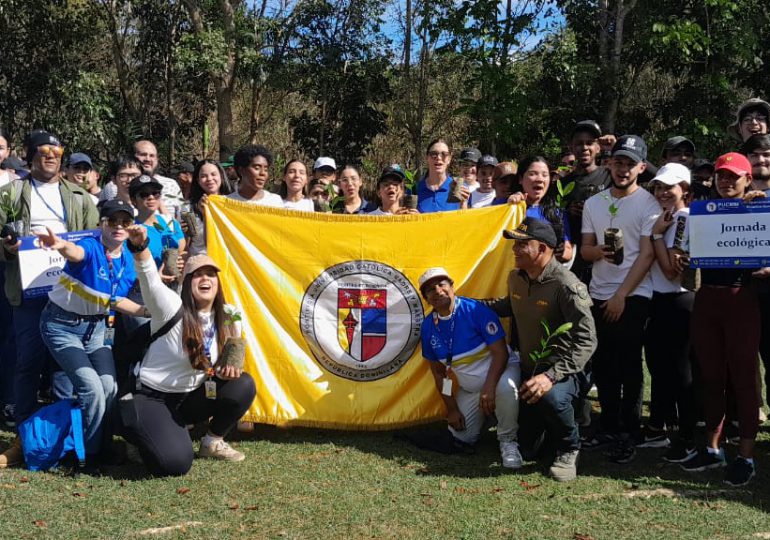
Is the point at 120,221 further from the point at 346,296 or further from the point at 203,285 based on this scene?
the point at 346,296

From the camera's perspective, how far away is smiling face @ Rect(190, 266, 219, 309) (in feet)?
17.0

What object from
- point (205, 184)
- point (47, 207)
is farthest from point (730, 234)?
point (47, 207)

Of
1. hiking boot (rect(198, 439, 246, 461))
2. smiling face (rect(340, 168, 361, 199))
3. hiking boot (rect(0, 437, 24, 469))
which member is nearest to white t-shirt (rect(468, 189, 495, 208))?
smiling face (rect(340, 168, 361, 199))

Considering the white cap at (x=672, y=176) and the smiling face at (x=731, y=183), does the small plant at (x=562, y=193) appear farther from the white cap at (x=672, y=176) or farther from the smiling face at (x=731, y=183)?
the smiling face at (x=731, y=183)

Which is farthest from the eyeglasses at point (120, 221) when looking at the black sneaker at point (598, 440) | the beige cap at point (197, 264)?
the black sneaker at point (598, 440)

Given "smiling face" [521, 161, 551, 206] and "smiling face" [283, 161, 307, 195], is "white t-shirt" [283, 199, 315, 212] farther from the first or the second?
"smiling face" [521, 161, 551, 206]

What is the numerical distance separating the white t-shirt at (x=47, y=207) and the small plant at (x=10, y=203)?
10 cm

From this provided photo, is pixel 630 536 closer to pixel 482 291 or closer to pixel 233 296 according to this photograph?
pixel 482 291

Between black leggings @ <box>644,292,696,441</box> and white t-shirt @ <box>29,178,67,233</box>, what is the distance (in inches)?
174

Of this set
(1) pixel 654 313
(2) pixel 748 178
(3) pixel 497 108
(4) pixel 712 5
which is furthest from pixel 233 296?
(4) pixel 712 5

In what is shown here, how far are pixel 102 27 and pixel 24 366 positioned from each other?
1391cm

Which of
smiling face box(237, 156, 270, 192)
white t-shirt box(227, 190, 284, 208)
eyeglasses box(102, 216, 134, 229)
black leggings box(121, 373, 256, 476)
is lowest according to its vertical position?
black leggings box(121, 373, 256, 476)

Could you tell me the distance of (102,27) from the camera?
17.5 meters

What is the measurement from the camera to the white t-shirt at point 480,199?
6906 mm
